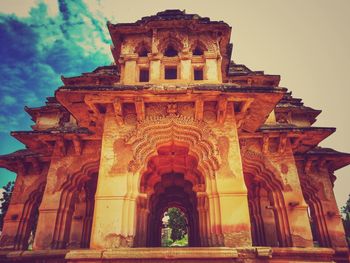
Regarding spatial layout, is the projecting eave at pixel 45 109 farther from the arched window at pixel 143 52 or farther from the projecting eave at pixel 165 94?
the projecting eave at pixel 165 94

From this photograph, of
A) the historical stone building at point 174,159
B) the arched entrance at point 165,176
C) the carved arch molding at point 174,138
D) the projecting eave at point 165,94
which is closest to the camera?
the historical stone building at point 174,159

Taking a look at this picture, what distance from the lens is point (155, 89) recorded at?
24.3ft

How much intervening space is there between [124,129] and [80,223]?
24.5ft

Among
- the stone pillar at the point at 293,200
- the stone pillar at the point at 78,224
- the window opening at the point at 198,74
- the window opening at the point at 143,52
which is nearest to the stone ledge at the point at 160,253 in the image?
the stone pillar at the point at 293,200

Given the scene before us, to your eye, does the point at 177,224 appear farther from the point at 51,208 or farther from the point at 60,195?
the point at 51,208

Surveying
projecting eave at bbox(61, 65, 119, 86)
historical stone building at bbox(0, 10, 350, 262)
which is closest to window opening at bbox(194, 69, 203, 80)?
historical stone building at bbox(0, 10, 350, 262)

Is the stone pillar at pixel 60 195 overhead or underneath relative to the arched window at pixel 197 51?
underneath

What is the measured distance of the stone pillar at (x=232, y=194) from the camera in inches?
242

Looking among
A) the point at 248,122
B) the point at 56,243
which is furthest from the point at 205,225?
the point at 56,243

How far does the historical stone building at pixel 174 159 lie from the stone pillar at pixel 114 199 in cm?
3

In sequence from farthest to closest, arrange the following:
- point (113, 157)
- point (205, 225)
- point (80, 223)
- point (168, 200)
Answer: point (168, 200) → point (80, 223) → point (205, 225) → point (113, 157)

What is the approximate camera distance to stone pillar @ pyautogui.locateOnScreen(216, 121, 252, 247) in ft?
20.2

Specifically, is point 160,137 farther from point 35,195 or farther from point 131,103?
point 35,195

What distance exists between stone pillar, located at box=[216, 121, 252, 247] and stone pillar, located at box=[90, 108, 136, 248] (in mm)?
2372
